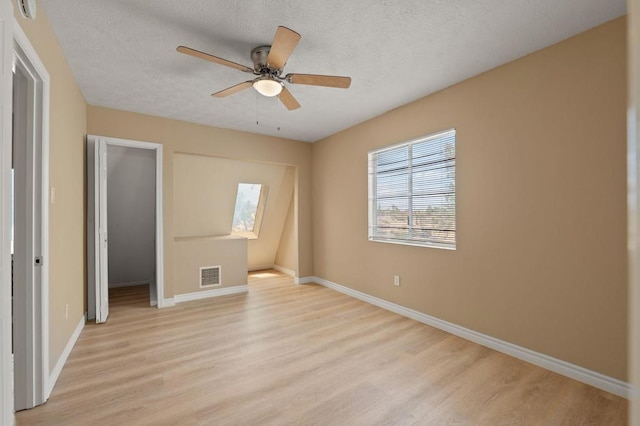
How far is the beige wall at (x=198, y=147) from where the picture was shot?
3748 mm

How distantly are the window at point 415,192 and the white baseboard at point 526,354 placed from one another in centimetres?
80

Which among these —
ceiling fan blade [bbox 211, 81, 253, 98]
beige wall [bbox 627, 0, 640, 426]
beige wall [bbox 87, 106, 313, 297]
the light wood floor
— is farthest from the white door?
beige wall [bbox 627, 0, 640, 426]

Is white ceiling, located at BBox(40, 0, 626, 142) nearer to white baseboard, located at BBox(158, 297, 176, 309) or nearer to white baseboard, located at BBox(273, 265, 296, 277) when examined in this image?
white baseboard, located at BBox(158, 297, 176, 309)

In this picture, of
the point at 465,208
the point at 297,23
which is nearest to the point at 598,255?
the point at 465,208

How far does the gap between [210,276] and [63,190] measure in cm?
228

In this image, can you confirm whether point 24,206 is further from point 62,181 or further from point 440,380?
point 440,380

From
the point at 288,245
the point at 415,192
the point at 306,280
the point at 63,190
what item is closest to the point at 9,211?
the point at 63,190

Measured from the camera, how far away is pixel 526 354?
2.56 metres

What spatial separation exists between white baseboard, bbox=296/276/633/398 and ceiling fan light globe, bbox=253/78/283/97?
2.76m

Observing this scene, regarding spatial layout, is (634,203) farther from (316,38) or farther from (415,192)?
(415,192)

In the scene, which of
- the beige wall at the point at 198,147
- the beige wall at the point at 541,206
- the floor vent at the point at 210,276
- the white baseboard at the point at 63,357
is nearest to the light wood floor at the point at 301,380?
the white baseboard at the point at 63,357

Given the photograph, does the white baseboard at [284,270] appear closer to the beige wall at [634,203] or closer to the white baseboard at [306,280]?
the white baseboard at [306,280]

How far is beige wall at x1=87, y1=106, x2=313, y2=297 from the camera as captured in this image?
148 inches

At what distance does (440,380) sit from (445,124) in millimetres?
2386
